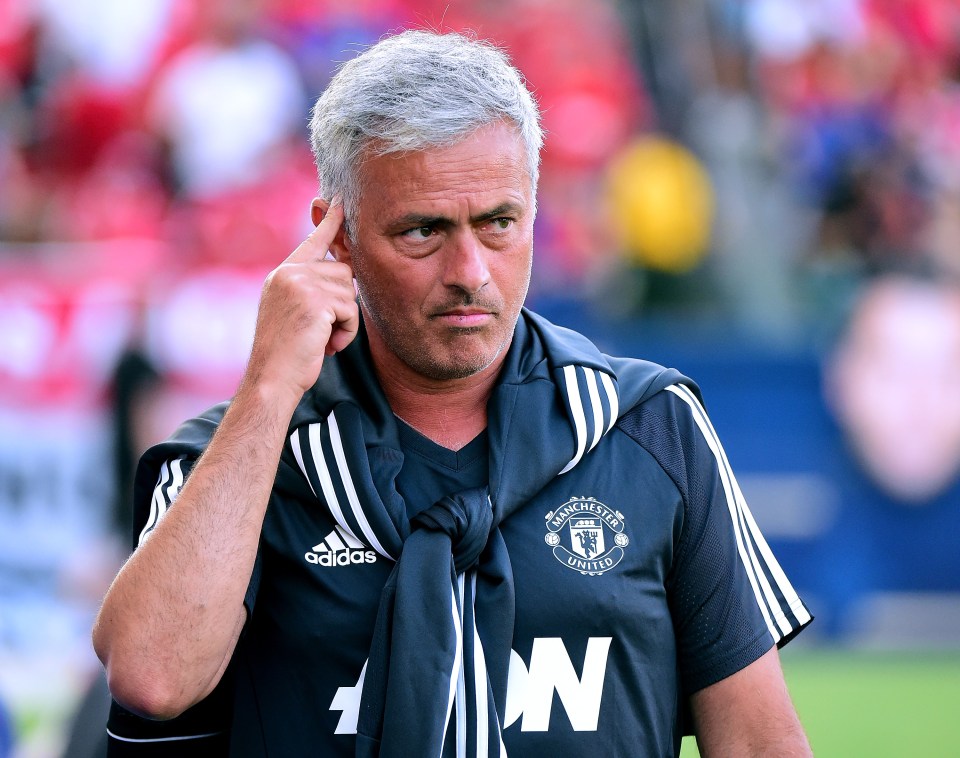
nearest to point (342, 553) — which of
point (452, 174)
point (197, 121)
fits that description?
point (452, 174)

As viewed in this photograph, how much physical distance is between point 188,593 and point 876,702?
5.52 metres

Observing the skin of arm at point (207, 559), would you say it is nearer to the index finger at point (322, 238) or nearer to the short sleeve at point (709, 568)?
the index finger at point (322, 238)

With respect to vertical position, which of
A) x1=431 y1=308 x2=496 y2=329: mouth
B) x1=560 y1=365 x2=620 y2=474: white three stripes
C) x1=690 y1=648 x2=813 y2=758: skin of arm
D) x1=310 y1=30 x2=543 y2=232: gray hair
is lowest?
x1=690 y1=648 x2=813 y2=758: skin of arm

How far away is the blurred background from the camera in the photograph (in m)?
7.58

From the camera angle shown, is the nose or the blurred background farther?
the blurred background

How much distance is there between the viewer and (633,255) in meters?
9.68

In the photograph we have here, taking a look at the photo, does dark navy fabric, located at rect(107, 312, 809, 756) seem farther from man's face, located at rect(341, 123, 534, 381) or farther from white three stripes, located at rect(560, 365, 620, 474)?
man's face, located at rect(341, 123, 534, 381)

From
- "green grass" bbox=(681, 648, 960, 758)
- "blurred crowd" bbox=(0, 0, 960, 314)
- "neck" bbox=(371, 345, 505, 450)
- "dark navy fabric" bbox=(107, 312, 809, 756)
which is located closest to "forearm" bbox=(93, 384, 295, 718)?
"dark navy fabric" bbox=(107, 312, 809, 756)

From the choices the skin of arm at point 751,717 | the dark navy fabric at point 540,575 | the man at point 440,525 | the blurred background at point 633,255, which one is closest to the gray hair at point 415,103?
the man at point 440,525

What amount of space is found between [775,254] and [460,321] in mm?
8039

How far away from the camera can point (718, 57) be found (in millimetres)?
10883

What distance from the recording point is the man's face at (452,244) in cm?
229

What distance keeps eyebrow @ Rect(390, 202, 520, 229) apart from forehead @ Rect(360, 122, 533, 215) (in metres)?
0.01

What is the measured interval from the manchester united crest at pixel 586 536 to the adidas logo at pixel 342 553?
30 cm
